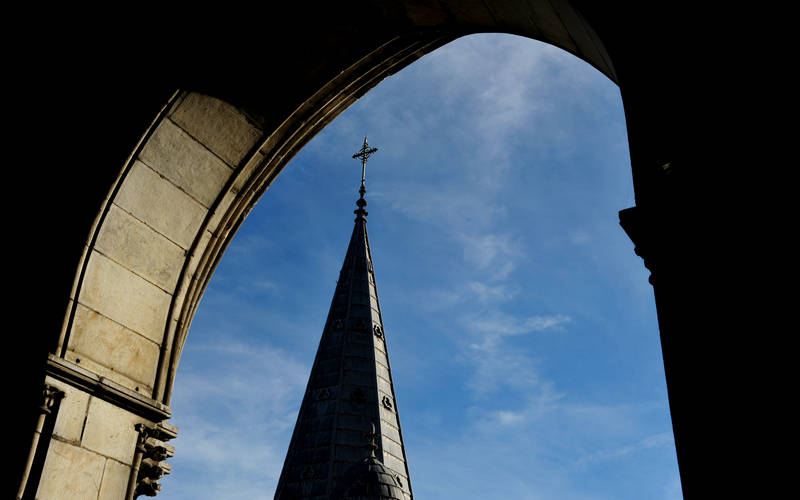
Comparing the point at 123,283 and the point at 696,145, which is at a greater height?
the point at 123,283

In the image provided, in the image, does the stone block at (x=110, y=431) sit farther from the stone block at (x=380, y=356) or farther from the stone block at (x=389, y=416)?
the stone block at (x=380, y=356)

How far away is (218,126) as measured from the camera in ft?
23.3

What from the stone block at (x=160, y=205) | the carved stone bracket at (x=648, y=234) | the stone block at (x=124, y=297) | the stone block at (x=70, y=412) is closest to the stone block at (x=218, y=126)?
the stone block at (x=160, y=205)

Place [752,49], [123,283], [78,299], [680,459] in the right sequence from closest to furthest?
1. [680,459]
2. [752,49]
3. [78,299]
4. [123,283]

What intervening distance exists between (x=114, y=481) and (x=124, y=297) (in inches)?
62.8

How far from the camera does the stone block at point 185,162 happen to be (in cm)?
676

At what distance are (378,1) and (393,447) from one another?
26.5 m

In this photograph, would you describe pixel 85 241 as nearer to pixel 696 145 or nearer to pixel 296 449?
pixel 696 145

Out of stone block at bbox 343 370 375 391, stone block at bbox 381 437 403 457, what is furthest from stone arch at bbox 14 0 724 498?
stone block at bbox 343 370 375 391

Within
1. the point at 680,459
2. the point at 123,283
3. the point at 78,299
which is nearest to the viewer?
the point at 680,459

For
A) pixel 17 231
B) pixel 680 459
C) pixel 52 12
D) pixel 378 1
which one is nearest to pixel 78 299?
pixel 17 231

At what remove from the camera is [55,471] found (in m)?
5.58

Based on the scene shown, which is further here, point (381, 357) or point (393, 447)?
point (381, 357)

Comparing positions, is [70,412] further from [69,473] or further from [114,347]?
[114,347]
